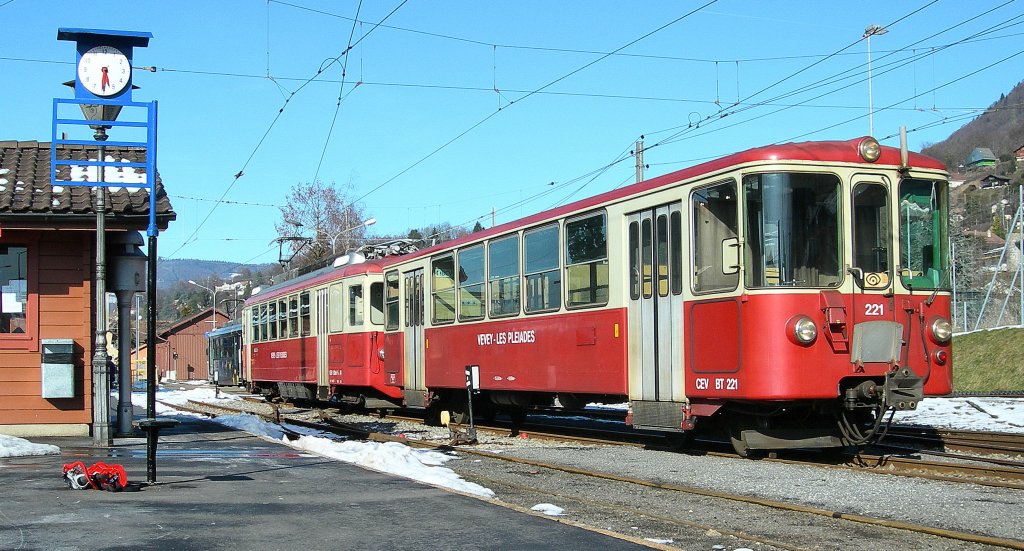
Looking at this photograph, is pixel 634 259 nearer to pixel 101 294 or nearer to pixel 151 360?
pixel 151 360

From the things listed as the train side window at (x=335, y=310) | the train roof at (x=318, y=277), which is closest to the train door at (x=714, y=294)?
the train roof at (x=318, y=277)

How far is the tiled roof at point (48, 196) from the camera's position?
13875 mm

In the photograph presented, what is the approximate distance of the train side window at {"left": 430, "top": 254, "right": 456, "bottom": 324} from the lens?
17531 millimetres

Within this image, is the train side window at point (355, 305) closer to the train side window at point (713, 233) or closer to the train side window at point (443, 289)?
the train side window at point (443, 289)

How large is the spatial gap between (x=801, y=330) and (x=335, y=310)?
550 inches

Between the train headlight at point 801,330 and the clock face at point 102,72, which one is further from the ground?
the clock face at point 102,72

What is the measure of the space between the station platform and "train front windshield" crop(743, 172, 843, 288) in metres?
4.04

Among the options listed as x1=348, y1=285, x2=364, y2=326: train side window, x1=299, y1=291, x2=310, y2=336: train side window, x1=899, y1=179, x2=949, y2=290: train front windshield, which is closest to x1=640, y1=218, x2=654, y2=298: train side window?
x1=899, y1=179, x2=949, y2=290: train front windshield

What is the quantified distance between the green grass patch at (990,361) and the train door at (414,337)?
16983 millimetres

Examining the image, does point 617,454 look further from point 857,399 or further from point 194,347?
point 194,347

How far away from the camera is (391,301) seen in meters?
20.5

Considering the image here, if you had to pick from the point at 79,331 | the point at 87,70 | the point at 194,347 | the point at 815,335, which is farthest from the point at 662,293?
the point at 194,347

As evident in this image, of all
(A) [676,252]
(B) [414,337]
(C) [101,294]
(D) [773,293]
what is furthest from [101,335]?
(D) [773,293]

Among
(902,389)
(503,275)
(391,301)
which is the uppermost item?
(503,275)
